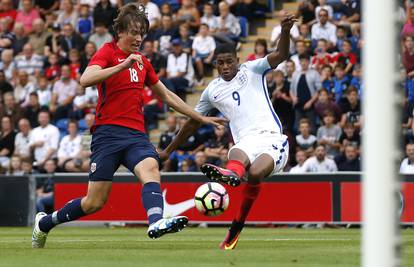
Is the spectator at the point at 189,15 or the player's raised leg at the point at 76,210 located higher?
the spectator at the point at 189,15

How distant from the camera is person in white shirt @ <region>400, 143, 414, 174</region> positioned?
17828 millimetres

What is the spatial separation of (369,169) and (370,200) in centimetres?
12

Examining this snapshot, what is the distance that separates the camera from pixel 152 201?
10086 millimetres

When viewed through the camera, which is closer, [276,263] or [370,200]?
[370,200]

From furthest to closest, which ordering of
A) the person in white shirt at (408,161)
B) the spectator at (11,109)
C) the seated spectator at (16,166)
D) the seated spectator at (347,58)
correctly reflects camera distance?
the spectator at (11,109)
the seated spectator at (16,166)
the seated spectator at (347,58)
the person in white shirt at (408,161)

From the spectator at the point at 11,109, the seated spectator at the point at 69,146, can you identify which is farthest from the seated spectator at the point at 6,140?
the seated spectator at the point at 69,146

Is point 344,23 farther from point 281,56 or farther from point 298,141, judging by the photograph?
point 281,56

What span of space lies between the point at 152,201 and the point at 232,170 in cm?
89

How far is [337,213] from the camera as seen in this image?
59.1ft

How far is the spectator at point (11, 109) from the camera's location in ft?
81.0

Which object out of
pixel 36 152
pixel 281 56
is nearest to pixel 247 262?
pixel 281 56

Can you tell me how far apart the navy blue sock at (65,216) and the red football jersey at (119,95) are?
0.89 m

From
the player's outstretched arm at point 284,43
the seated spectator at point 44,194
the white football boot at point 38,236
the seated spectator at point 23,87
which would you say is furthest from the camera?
the seated spectator at point 23,87

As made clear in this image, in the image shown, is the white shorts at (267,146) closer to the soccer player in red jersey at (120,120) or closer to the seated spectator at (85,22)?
the soccer player in red jersey at (120,120)
